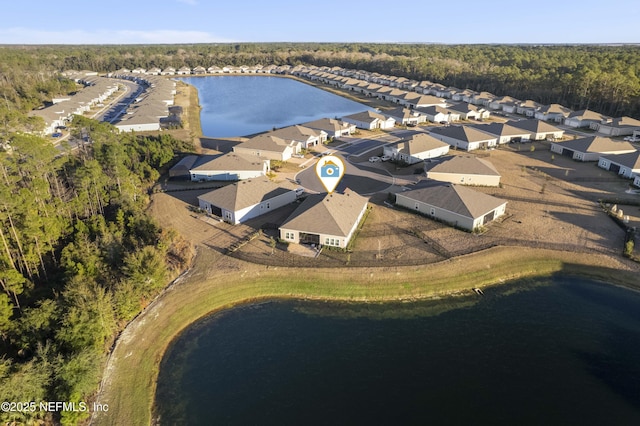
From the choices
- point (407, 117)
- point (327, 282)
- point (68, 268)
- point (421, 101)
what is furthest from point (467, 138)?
point (68, 268)

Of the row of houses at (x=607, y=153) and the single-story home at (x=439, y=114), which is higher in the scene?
the single-story home at (x=439, y=114)

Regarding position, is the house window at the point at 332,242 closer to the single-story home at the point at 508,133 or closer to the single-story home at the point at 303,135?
the single-story home at the point at 303,135

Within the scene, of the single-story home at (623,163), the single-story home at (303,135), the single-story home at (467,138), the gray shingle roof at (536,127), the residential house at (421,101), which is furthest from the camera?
the residential house at (421,101)

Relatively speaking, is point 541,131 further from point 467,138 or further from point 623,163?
point 623,163

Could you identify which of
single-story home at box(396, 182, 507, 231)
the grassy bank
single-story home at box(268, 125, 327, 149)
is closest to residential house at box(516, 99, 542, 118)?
single-story home at box(268, 125, 327, 149)

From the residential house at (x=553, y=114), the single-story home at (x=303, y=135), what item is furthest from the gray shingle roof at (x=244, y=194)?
the residential house at (x=553, y=114)

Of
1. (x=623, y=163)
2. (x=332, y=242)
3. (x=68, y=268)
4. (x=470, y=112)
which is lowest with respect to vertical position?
(x=332, y=242)
